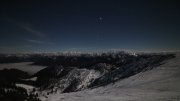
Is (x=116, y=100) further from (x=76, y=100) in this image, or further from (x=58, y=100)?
(x=58, y=100)

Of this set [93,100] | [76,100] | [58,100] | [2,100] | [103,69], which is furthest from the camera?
[103,69]

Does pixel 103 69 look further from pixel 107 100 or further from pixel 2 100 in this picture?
pixel 107 100

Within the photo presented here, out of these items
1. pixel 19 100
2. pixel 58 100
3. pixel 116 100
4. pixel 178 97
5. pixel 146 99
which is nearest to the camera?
pixel 178 97

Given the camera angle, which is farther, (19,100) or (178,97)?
(19,100)

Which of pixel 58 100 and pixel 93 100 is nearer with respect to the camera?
pixel 93 100

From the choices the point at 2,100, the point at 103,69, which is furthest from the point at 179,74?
the point at 103,69

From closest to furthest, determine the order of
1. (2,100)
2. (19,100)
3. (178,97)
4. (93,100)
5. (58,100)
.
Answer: (178,97) → (93,100) → (58,100) → (19,100) → (2,100)

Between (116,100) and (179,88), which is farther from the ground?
(179,88)

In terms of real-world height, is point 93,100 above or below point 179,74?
below

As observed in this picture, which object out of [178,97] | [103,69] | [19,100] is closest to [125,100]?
[178,97]
